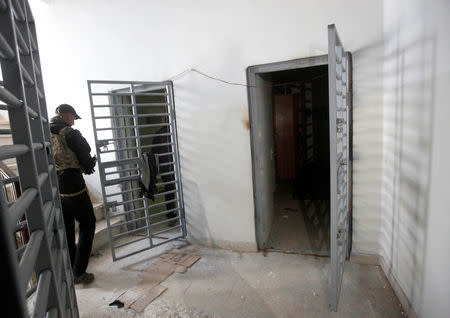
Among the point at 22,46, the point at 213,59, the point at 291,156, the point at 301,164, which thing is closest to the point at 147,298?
the point at 22,46

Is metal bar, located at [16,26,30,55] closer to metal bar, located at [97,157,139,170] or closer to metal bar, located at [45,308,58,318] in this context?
metal bar, located at [45,308,58,318]

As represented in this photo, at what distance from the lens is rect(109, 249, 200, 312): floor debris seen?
217 centimetres

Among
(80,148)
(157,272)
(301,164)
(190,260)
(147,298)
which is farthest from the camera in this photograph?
(301,164)

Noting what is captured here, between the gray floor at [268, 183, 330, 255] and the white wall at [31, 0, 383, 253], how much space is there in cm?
41

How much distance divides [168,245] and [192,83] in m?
2.04

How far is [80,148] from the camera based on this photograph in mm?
2314

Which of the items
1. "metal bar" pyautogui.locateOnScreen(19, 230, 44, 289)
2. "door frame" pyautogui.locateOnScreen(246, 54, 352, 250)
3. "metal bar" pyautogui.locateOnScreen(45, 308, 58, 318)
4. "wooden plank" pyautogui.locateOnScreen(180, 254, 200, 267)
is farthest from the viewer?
"wooden plank" pyautogui.locateOnScreen(180, 254, 200, 267)

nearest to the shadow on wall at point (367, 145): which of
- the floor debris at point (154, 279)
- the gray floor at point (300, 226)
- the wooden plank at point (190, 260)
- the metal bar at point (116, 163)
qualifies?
the gray floor at point (300, 226)

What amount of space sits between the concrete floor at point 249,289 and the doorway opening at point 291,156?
308mm

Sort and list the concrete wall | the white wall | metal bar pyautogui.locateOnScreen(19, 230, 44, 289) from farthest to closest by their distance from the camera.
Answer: the white wall
the concrete wall
metal bar pyautogui.locateOnScreen(19, 230, 44, 289)

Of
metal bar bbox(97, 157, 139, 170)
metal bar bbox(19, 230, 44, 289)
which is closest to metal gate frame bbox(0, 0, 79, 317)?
metal bar bbox(19, 230, 44, 289)

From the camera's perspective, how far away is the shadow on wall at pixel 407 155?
1509 mm

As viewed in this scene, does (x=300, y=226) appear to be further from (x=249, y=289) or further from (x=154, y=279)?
(x=154, y=279)

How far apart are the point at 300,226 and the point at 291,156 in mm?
1809
